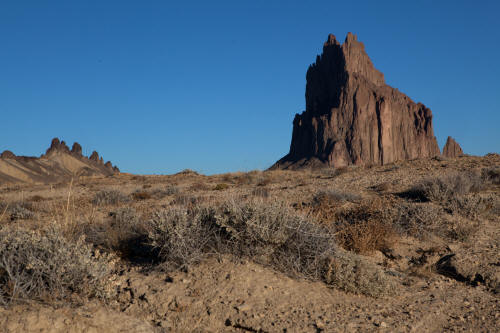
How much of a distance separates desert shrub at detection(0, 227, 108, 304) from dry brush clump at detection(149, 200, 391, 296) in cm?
104

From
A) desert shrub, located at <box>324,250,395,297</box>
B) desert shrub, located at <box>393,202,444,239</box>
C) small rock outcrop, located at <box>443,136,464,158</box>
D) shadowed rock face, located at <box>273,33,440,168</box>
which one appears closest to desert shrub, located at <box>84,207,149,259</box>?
desert shrub, located at <box>324,250,395,297</box>

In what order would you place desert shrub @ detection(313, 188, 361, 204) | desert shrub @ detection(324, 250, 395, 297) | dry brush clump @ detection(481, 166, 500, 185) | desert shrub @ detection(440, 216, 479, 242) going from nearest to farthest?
1. desert shrub @ detection(324, 250, 395, 297)
2. desert shrub @ detection(440, 216, 479, 242)
3. desert shrub @ detection(313, 188, 361, 204)
4. dry brush clump @ detection(481, 166, 500, 185)

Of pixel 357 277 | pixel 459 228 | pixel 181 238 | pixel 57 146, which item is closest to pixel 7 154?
pixel 57 146

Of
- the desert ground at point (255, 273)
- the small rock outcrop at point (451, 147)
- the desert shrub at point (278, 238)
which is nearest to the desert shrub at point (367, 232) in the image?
the desert ground at point (255, 273)

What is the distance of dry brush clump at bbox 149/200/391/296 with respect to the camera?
4648mm

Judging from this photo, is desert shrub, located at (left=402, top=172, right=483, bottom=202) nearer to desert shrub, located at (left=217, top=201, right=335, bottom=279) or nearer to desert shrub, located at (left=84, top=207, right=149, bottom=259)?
desert shrub, located at (left=217, top=201, right=335, bottom=279)

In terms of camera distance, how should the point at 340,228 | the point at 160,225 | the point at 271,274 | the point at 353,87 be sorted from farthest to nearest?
1. the point at 353,87
2. the point at 340,228
3. the point at 160,225
4. the point at 271,274

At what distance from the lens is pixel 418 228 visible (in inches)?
263

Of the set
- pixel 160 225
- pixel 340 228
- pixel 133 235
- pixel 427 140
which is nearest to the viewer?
pixel 160 225

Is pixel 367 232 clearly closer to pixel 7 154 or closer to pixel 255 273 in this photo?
pixel 255 273

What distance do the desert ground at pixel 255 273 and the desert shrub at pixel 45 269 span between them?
0.01 meters

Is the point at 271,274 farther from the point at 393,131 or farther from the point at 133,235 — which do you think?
the point at 393,131

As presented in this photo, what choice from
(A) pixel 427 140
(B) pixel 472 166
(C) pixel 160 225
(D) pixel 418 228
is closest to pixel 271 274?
(C) pixel 160 225

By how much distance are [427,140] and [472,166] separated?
112m
